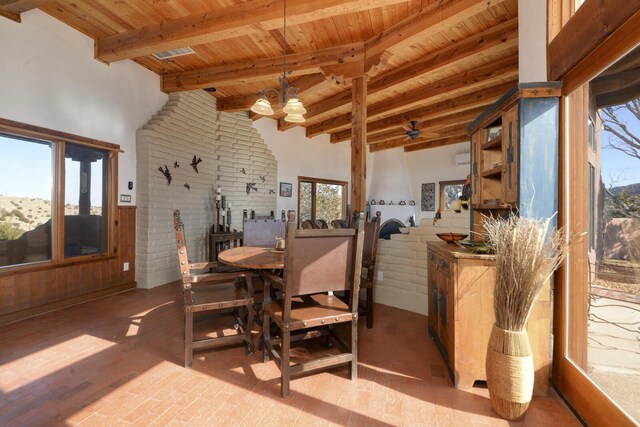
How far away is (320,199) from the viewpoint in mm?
7402

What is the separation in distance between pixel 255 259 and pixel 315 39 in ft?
8.36

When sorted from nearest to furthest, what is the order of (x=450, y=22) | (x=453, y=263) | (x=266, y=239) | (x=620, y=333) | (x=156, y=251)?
(x=620, y=333) < (x=453, y=263) < (x=450, y=22) < (x=266, y=239) < (x=156, y=251)

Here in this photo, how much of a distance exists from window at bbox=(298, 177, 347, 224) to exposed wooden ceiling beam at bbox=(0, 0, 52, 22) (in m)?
4.82

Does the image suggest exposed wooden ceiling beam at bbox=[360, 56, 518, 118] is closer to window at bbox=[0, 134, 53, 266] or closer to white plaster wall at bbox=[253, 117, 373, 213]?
white plaster wall at bbox=[253, 117, 373, 213]

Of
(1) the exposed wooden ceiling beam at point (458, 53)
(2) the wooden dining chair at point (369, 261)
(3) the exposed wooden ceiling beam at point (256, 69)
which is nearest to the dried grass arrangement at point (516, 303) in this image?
(2) the wooden dining chair at point (369, 261)

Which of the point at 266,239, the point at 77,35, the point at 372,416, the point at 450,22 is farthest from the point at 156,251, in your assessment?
the point at 450,22

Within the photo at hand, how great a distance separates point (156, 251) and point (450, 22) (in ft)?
14.1

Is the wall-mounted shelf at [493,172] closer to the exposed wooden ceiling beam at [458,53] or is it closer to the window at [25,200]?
the exposed wooden ceiling beam at [458,53]

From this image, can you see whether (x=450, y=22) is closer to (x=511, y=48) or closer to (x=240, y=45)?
(x=511, y=48)

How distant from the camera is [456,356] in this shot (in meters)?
1.80

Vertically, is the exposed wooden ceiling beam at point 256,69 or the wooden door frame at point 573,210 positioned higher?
the exposed wooden ceiling beam at point 256,69

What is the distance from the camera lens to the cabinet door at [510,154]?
72.3 inches

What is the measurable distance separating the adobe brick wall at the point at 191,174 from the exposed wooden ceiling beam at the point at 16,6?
4.92 ft

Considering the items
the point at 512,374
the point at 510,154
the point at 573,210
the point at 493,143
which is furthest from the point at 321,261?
the point at 493,143
